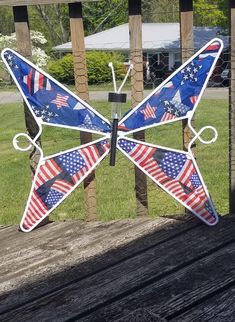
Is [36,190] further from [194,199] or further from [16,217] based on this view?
[16,217]

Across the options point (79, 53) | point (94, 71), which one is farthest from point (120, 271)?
point (94, 71)

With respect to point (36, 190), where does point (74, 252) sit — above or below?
below

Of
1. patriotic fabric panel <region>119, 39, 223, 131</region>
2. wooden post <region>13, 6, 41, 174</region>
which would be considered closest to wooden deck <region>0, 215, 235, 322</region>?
patriotic fabric panel <region>119, 39, 223, 131</region>

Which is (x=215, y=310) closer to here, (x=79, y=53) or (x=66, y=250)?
(x=66, y=250)

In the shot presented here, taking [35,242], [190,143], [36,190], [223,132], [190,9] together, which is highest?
[190,9]

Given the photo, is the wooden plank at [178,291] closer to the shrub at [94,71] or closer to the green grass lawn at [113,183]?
the green grass lawn at [113,183]

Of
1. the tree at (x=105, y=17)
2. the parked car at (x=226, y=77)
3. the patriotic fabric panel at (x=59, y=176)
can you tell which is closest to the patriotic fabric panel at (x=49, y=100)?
the patriotic fabric panel at (x=59, y=176)

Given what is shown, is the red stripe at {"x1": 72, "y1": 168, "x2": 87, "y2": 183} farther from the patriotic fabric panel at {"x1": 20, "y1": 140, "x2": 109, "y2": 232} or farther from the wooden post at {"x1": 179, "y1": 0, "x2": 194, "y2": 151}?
the wooden post at {"x1": 179, "y1": 0, "x2": 194, "y2": 151}

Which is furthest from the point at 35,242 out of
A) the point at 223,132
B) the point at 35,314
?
the point at 223,132
